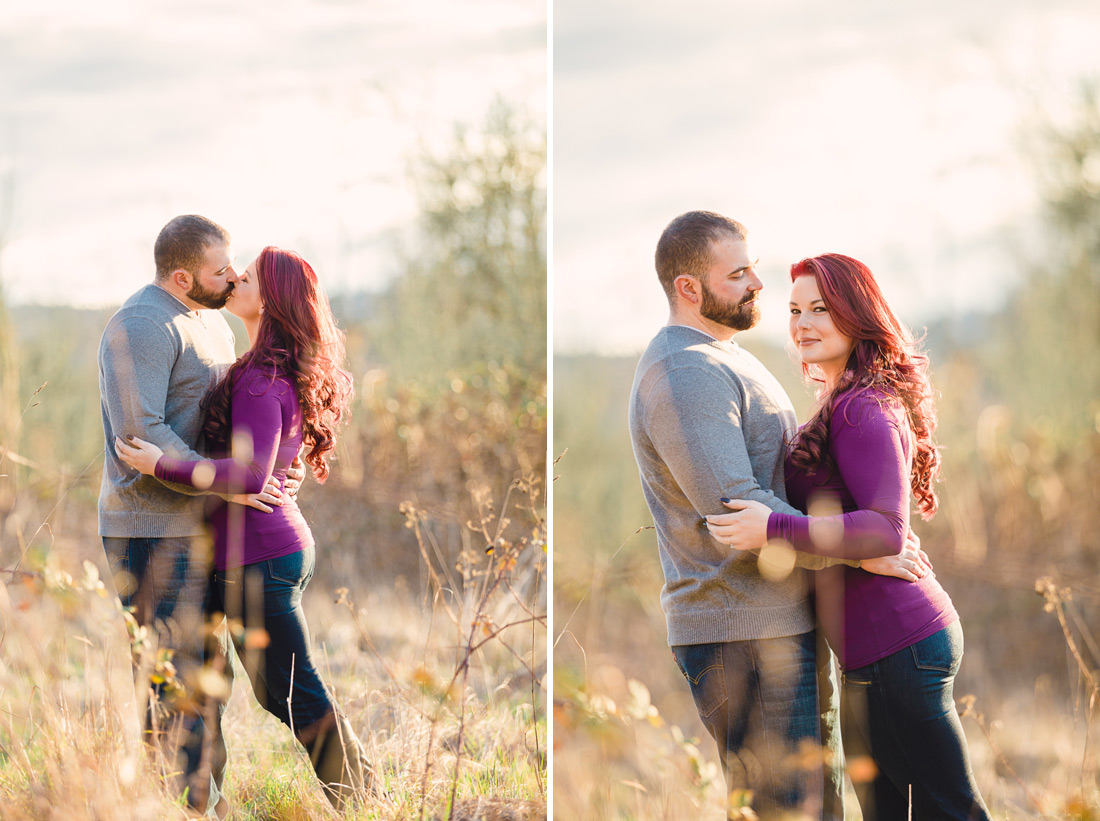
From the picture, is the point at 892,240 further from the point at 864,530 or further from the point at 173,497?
the point at 173,497

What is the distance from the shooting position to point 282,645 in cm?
199

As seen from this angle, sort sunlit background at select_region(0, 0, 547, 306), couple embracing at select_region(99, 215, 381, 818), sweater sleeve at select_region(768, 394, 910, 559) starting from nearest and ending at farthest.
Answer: sweater sleeve at select_region(768, 394, 910, 559)
couple embracing at select_region(99, 215, 381, 818)
sunlit background at select_region(0, 0, 547, 306)

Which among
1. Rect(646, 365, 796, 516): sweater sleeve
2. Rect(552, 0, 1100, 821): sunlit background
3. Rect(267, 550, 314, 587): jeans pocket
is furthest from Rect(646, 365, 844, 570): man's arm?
Rect(552, 0, 1100, 821): sunlit background

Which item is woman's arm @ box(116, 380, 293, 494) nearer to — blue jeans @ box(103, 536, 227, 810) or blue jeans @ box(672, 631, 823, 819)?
blue jeans @ box(103, 536, 227, 810)

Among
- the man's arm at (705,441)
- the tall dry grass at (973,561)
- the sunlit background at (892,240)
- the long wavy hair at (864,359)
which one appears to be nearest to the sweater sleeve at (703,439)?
the man's arm at (705,441)

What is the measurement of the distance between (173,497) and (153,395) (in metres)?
0.23

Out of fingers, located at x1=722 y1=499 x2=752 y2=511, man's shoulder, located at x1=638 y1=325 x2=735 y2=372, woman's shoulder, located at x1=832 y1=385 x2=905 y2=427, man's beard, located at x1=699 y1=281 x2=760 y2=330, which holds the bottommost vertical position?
fingers, located at x1=722 y1=499 x2=752 y2=511

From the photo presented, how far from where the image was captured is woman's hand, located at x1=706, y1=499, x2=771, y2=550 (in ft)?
5.22

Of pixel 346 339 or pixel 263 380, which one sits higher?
pixel 346 339

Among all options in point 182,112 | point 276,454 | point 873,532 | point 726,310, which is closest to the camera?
point 873,532

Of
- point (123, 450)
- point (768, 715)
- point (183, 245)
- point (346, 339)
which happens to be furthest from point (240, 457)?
point (346, 339)

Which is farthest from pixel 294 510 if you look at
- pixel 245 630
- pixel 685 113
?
pixel 685 113

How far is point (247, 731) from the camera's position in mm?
2662

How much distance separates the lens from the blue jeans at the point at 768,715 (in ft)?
5.61
